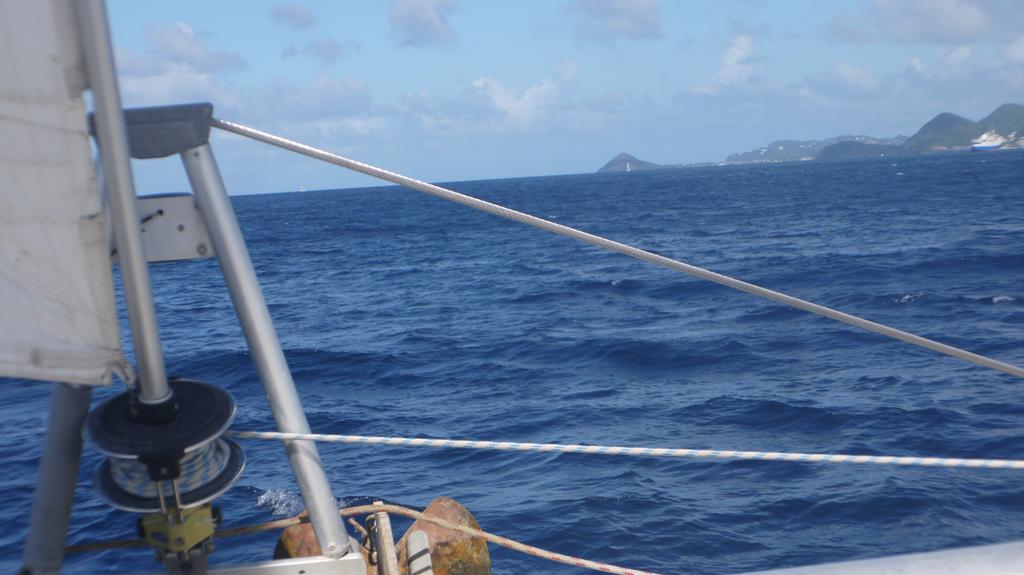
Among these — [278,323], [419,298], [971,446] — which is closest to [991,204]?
[419,298]

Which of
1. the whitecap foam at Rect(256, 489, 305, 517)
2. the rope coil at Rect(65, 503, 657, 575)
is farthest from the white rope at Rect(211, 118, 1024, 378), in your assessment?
the whitecap foam at Rect(256, 489, 305, 517)

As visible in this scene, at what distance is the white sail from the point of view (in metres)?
1.97

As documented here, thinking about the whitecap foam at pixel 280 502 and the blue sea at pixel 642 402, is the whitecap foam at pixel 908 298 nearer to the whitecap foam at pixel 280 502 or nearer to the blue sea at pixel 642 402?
the blue sea at pixel 642 402

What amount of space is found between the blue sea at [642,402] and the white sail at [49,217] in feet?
18.4

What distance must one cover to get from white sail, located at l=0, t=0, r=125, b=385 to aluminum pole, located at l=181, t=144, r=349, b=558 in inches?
22.0

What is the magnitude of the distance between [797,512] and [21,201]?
24.7 ft

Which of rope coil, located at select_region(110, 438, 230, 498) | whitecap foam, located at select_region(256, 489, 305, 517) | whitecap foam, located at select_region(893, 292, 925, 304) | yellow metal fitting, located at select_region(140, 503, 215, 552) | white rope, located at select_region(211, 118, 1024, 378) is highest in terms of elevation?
white rope, located at select_region(211, 118, 1024, 378)

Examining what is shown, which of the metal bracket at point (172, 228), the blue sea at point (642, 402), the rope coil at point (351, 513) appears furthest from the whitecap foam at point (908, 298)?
the metal bracket at point (172, 228)

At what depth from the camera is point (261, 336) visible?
110 inches

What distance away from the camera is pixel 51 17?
1.97 meters

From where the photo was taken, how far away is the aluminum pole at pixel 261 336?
2.74 meters

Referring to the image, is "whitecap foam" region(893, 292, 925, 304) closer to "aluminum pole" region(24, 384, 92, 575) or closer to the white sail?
"aluminum pole" region(24, 384, 92, 575)

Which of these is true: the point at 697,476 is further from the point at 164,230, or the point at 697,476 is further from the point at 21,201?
the point at 21,201

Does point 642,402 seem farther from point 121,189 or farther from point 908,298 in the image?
point 121,189
